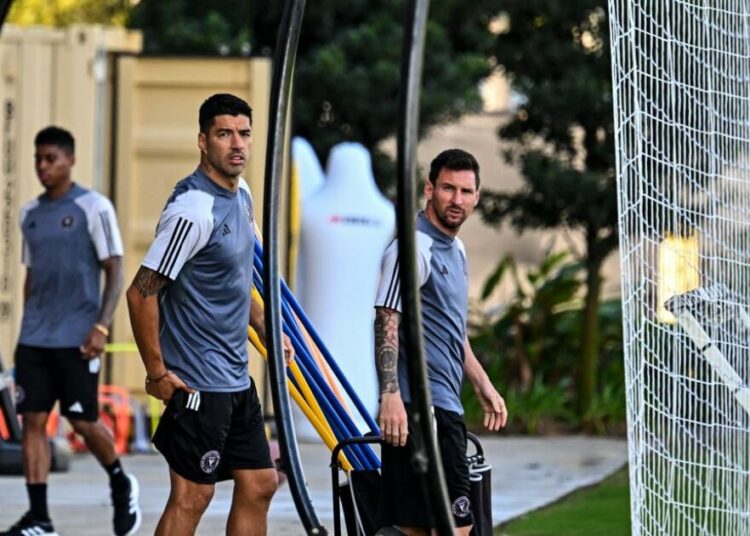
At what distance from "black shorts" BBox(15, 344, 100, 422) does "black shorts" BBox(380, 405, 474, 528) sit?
2992 millimetres

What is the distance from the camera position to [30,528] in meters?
8.74

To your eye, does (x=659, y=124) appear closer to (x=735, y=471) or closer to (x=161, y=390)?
(x=735, y=471)

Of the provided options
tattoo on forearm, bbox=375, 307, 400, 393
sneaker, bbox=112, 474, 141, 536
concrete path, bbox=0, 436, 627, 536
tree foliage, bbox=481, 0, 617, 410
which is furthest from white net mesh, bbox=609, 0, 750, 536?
tree foliage, bbox=481, 0, 617, 410

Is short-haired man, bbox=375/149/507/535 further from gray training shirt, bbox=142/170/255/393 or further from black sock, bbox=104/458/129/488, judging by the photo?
black sock, bbox=104/458/129/488

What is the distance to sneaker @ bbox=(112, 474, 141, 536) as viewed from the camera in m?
8.98

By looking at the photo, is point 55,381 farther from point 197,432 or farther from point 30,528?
point 197,432

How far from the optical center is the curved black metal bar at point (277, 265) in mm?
6848

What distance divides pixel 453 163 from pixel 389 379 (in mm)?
841

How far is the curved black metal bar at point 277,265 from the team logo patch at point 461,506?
20.3 inches

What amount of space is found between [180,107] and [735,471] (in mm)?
6578

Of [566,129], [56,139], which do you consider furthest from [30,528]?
[566,129]

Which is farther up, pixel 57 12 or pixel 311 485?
pixel 57 12

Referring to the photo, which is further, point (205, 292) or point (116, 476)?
point (116, 476)

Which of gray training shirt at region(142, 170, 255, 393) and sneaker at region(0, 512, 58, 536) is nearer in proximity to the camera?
gray training shirt at region(142, 170, 255, 393)
